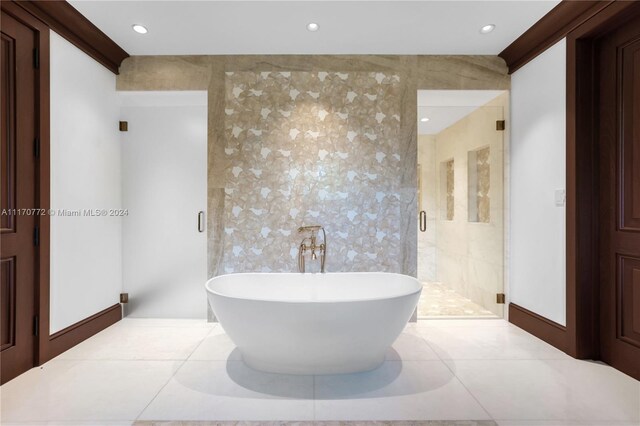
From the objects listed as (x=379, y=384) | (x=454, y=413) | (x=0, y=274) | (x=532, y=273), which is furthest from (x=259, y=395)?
(x=532, y=273)

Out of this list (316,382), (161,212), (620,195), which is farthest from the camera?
(161,212)

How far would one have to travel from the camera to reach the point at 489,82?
3004mm

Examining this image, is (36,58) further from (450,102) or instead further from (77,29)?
(450,102)

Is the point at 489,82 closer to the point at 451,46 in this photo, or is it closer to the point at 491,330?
the point at 451,46

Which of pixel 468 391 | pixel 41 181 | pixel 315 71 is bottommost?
pixel 468 391

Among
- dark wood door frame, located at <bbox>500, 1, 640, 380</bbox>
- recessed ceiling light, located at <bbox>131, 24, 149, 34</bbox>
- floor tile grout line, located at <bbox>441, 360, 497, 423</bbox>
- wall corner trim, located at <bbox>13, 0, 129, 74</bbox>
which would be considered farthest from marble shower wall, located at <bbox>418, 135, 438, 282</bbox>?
wall corner trim, located at <bbox>13, 0, 129, 74</bbox>

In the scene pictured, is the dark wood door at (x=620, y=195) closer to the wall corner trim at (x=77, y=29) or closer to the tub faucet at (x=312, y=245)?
the tub faucet at (x=312, y=245)

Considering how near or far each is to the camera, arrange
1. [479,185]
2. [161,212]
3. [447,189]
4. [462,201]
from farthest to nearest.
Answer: [447,189], [462,201], [479,185], [161,212]

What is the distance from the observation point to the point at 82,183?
2.54m

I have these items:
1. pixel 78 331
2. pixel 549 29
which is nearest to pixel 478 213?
pixel 549 29

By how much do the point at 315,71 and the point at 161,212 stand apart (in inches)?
73.8

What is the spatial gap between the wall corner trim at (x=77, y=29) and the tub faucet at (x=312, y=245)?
215 centimetres

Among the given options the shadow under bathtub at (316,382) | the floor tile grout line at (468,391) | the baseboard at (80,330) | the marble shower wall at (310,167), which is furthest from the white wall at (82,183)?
the floor tile grout line at (468,391)

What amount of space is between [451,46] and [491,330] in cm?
241
